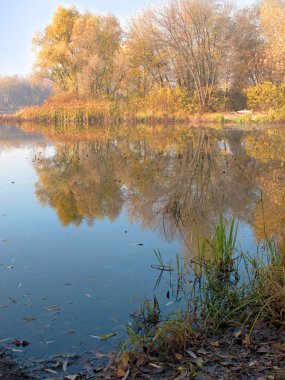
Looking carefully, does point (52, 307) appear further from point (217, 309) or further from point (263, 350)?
point (263, 350)

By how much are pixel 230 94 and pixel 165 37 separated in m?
7.94

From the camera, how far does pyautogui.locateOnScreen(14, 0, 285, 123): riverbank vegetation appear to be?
1367 inches

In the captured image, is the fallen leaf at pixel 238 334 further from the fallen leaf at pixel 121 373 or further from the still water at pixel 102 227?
the fallen leaf at pixel 121 373

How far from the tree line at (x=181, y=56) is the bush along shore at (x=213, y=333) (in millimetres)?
29261

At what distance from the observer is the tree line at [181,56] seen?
35.0m

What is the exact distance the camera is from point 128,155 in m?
15.3

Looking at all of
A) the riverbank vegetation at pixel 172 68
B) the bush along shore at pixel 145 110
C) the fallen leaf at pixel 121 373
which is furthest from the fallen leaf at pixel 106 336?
the bush along shore at pixel 145 110

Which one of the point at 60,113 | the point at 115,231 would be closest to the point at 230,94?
the point at 60,113

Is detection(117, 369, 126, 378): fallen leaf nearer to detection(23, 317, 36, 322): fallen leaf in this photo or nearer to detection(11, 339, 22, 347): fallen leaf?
detection(11, 339, 22, 347): fallen leaf

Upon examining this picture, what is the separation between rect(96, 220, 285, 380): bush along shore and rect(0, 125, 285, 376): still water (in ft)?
0.96

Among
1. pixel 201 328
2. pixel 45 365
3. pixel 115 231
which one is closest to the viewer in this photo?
pixel 45 365

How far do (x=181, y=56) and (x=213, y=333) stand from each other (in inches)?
1430

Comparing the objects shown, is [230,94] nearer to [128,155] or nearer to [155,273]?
[128,155]

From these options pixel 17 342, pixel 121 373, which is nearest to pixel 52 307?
pixel 17 342
